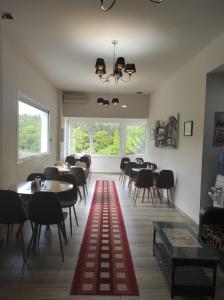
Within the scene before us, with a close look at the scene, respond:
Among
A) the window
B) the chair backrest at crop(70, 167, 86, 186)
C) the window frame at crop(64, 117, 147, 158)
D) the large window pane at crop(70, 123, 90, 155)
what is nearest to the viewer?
the window

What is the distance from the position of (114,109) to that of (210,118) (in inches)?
203

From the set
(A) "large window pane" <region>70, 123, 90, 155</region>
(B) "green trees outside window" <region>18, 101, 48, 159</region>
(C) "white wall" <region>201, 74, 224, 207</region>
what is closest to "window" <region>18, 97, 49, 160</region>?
(B) "green trees outside window" <region>18, 101, 48, 159</region>

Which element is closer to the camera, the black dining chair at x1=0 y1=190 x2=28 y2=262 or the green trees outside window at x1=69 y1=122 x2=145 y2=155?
the black dining chair at x1=0 y1=190 x2=28 y2=262

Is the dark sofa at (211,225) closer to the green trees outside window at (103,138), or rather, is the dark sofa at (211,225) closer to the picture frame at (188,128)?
the picture frame at (188,128)

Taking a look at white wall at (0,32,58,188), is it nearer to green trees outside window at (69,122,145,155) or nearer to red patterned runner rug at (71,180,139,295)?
red patterned runner rug at (71,180,139,295)

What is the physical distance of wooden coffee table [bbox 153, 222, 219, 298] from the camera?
7.20 feet

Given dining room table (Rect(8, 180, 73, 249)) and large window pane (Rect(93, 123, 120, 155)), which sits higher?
large window pane (Rect(93, 123, 120, 155))

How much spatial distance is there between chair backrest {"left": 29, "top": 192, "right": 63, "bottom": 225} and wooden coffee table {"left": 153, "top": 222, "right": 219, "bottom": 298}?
1238mm

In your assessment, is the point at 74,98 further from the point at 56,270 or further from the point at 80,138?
the point at 56,270

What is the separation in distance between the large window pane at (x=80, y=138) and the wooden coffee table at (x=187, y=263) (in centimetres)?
723

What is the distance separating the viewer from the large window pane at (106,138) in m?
9.70

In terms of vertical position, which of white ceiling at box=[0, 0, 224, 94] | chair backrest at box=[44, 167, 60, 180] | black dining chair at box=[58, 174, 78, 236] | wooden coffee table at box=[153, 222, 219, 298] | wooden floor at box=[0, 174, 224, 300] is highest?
white ceiling at box=[0, 0, 224, 94]

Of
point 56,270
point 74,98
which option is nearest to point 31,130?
point 74,98

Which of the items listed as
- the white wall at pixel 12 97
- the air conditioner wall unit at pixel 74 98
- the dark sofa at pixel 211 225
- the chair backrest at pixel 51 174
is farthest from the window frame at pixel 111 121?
the dark sofa at pixel 211 225
